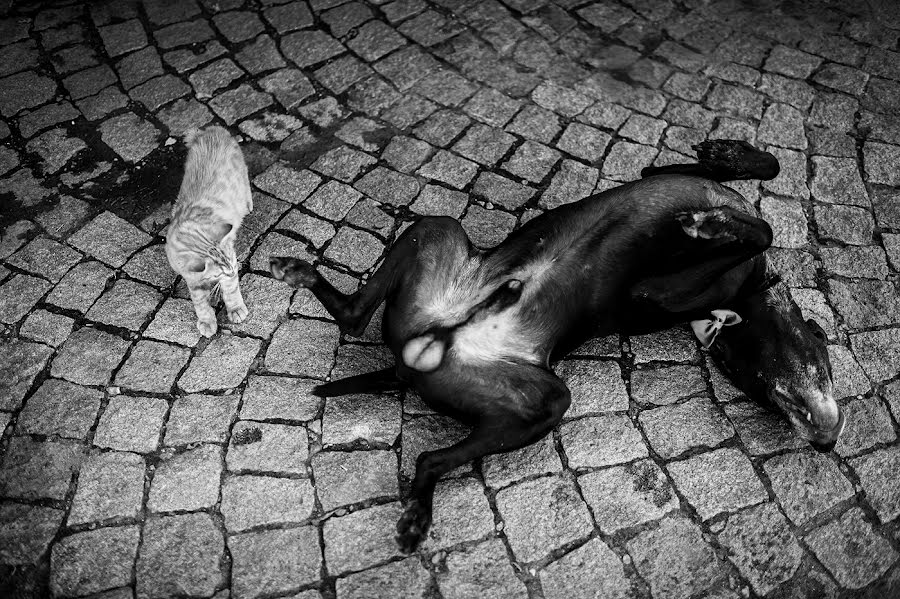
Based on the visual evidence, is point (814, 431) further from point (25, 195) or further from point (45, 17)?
point (45, 17)

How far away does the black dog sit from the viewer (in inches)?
126

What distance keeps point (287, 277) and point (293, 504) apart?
118 centimetres

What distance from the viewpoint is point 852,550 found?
3.30 m

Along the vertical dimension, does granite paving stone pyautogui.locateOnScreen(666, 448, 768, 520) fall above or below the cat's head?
below

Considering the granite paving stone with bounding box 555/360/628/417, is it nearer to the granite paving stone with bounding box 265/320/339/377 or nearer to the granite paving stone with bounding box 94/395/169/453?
the granite paving stone with bounding box 265/320/339/377

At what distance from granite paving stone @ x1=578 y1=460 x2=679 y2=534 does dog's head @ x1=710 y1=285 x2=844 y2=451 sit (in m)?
0.77

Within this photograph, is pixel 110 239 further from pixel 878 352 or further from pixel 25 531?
pixel 878 352

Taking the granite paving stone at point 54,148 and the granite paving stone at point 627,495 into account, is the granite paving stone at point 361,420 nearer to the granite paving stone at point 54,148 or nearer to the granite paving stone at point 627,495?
the granite paving stone at point 627,495

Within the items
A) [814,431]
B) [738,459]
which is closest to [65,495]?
[738,459]

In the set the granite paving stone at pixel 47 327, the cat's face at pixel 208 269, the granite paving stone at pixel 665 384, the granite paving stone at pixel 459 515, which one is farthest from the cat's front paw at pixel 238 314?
the granite paving stone at pixel 665 384

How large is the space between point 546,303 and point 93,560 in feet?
8.37

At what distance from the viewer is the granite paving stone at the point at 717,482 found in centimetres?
337

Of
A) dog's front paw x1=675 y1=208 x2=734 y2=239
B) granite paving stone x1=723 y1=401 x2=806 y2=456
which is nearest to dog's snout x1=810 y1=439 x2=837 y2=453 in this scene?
granite paving stone x1=723 y1=401 x2=806 y2=456

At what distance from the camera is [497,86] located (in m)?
5.23
